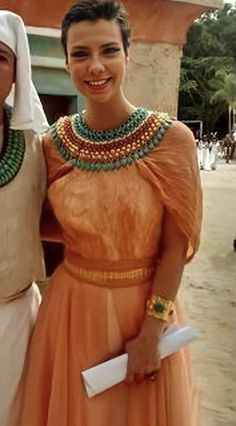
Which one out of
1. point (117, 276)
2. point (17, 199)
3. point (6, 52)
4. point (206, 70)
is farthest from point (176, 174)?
point (206, 70)

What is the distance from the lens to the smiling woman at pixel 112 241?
1.50 meters

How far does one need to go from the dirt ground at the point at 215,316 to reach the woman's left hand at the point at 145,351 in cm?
135

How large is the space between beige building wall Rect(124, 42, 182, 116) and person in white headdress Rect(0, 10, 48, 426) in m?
2.41

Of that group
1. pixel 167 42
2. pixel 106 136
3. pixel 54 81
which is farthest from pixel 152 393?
pixel 167 42

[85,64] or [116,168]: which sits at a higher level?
[85,64]

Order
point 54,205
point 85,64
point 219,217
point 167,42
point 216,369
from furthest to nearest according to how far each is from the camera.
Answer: point 219,217 → point 167,42 → point 216,369 → point 54,205 → point 85,64

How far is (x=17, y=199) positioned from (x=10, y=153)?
124 mm

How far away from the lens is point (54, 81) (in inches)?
135

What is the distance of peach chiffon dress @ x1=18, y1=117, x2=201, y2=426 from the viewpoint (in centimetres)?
152

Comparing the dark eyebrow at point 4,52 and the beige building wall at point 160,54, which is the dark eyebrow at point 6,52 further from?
the beige building wall at point 160,54

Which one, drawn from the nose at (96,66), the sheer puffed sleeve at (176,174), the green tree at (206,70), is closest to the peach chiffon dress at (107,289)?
the sheer puffed sleeve at (176,174)

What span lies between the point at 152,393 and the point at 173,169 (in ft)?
Answer: 1.98

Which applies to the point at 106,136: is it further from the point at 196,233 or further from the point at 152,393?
the point at 152,393

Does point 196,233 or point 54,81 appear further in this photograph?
point 54,81
